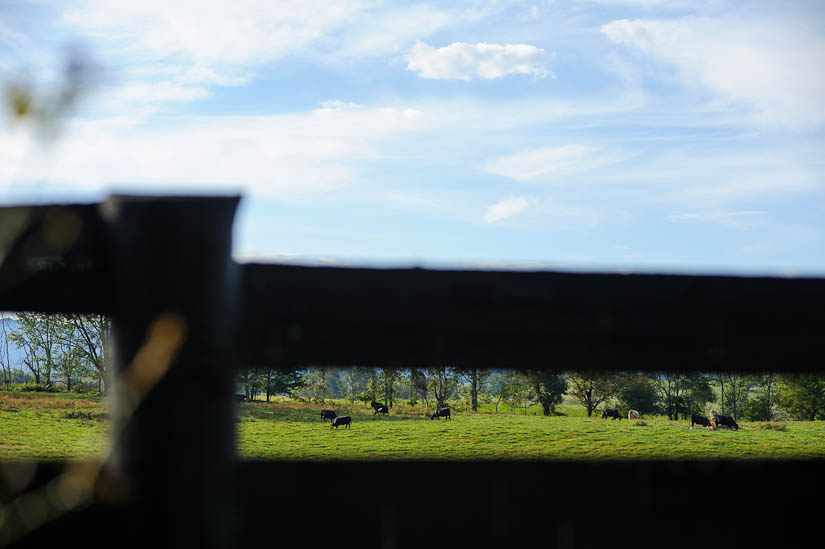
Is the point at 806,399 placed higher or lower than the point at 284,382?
lower

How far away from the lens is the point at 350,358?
1.70 meters

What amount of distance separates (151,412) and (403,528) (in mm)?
780

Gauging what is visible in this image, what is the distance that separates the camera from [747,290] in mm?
1847

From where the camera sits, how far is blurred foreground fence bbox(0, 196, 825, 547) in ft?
4.81

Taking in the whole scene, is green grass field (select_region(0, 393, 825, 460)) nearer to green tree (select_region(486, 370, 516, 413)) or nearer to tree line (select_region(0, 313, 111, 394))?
tree line (select_region(0, 313, 111, 394))

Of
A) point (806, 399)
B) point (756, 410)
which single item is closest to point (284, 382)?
point (806, 399)

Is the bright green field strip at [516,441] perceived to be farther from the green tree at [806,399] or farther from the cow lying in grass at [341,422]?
the green tree at [806,399]

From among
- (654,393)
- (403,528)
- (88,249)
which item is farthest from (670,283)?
(654,393)

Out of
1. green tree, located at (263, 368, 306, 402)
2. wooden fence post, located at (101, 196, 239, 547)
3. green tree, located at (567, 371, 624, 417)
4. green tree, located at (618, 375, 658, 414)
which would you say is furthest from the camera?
green tree, located at (618, 375, 658, 414)

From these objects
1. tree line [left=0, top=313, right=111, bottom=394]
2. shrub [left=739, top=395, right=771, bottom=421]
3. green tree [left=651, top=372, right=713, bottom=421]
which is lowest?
shrub [left=739, top=395, right=771, bottom=421]

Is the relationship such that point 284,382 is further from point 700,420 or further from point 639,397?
point 639,397

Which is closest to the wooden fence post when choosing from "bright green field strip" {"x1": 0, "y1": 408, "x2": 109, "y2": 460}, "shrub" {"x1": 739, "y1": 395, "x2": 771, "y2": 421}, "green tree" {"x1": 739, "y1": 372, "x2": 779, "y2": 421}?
"bright green field strip" {"x1": 0, "y1": 408, "x2": 109, "y2": 460}

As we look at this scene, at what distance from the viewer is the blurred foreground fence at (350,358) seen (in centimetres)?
147

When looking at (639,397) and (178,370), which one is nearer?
(178,370)
